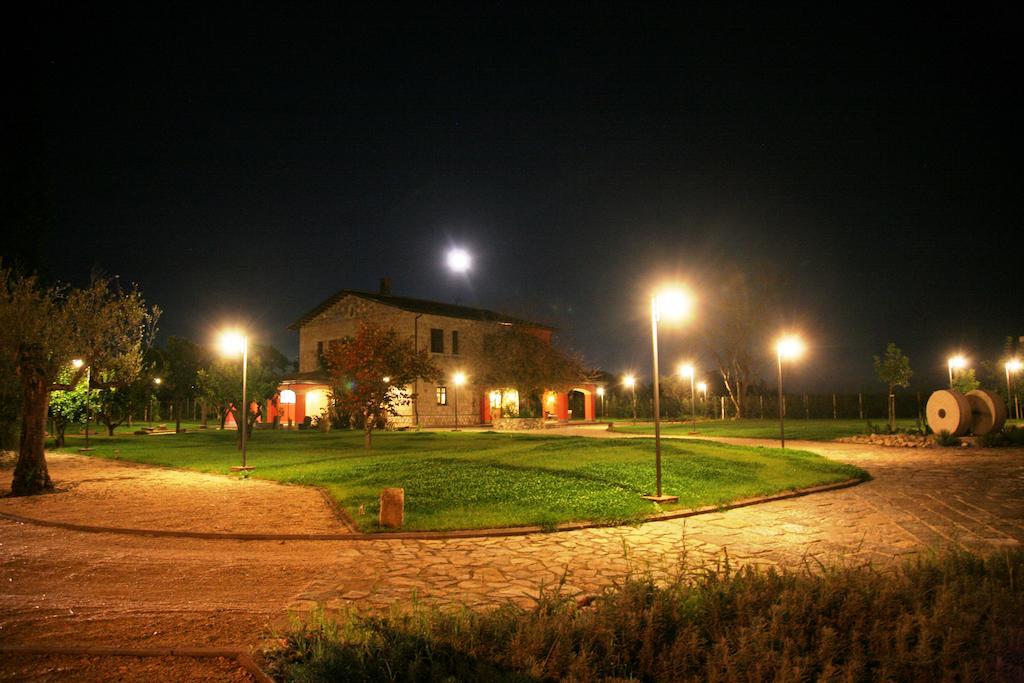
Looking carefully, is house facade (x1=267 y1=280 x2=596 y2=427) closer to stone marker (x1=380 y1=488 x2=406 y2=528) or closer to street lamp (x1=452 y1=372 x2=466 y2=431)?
street lamp (x1=452 y1=372 x2=466 y2=431)

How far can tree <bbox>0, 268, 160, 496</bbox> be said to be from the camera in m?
14.1

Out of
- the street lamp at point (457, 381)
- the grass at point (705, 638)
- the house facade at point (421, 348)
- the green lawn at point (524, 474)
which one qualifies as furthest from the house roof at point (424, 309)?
the grass at point (705, 638)

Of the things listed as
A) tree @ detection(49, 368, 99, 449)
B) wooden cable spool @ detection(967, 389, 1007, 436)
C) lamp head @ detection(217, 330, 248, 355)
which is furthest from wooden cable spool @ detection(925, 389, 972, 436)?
tree @ detection(49, 368, 99, 449)

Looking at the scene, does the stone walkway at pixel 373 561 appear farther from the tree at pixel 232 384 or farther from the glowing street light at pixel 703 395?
the glowing street light at pixel 703 395

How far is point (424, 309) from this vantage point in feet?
156

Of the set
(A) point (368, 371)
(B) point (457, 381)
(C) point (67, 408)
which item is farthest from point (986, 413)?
(C) point (67, 408)

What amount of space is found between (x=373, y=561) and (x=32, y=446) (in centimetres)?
1070

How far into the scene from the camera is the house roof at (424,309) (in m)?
46.5

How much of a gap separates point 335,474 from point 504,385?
2675 cm

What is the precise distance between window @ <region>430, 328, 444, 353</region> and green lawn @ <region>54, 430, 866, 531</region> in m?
20.7

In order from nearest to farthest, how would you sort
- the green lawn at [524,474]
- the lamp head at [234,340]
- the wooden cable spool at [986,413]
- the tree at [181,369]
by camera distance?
the green lawn at [524,474], the lamp head at [234,340], the wooden cable spool at [986,413], the tree at [181,369]

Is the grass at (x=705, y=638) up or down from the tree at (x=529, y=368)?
down

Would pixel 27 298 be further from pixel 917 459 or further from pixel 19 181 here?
pixel 917 459

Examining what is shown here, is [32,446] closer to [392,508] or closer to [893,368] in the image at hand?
[392,508]
